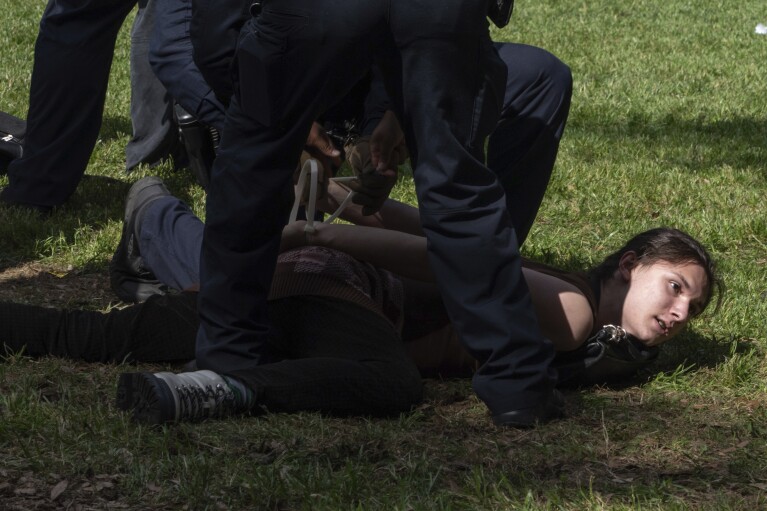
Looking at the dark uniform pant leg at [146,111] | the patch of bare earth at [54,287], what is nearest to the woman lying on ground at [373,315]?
the patch of bare earth at [54,287]

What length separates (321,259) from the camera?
371cm

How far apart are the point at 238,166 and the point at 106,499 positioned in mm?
993

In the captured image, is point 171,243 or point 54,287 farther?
point 54,287

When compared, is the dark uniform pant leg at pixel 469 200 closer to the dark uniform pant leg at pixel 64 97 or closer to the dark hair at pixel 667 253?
the dark hair at pixel 667 253

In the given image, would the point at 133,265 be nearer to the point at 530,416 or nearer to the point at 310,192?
the point at 310,192

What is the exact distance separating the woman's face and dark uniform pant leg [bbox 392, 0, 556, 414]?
1.89 feet

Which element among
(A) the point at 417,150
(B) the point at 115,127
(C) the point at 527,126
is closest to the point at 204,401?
(A) the point at 417,150

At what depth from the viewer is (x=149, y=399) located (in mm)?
3111

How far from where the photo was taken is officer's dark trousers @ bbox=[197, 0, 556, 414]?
309 cm

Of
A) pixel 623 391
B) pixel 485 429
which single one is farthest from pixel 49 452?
pixel 623 391

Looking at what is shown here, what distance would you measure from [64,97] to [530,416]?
3.13m

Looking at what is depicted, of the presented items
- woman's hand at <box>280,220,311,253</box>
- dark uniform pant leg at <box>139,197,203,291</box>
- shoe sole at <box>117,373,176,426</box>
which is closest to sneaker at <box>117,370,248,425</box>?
shoe sole at <box>117,373,176,426</box>

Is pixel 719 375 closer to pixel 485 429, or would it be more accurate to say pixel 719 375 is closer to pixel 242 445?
pixel 485 429

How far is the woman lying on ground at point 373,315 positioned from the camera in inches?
136
